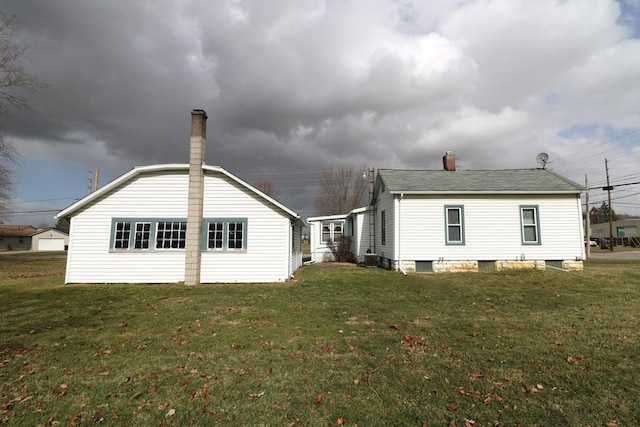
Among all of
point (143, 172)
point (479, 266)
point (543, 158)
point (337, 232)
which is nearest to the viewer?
point (143, 172)

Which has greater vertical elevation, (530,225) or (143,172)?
(143,172)

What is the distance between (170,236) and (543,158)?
2036 centimetres

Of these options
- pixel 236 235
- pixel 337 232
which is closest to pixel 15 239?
pixel 337 232

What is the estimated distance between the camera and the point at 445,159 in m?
21.3

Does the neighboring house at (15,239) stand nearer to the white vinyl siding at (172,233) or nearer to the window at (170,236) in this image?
the white vinyl siding at (172,233)

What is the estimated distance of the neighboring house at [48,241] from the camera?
7206 cm

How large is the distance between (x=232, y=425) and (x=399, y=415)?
1812 millimetres

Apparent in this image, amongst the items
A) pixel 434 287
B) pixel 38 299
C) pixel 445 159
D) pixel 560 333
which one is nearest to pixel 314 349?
pixel 560 333

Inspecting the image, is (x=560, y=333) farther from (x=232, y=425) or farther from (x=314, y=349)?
(x=232, y=425)

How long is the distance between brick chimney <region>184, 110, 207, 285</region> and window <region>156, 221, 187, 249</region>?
1.99 ft

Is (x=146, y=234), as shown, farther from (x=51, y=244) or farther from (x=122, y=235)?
(x=51, y=244)

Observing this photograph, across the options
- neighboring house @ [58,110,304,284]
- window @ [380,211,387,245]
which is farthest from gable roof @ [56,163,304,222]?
window @ [380,211,387,245]

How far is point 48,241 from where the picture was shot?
72.4 m

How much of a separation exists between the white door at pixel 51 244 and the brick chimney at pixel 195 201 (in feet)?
252
